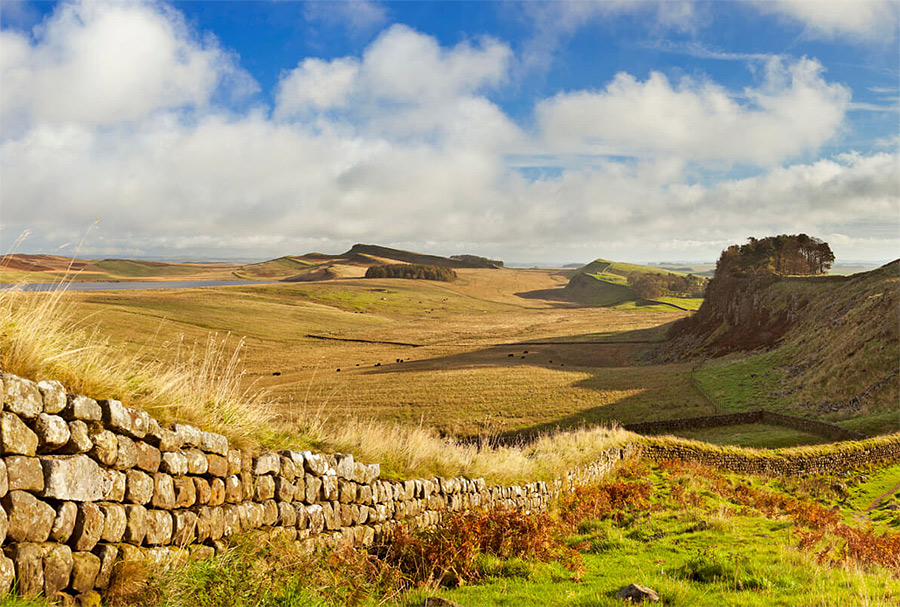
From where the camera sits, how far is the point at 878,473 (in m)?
23.6

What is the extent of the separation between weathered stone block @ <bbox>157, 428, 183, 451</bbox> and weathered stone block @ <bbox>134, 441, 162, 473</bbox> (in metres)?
0.11

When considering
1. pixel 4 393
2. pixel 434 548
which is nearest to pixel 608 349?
pixel 434 548

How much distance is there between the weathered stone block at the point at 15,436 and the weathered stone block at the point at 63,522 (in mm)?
647

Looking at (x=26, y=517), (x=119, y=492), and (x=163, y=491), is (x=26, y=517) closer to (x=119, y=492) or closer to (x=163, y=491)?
(x=119, y=492)

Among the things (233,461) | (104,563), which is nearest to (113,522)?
(104,563)

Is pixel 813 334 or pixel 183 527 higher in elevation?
pixel 813 334

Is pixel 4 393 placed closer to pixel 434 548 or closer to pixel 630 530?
pixel 434 548

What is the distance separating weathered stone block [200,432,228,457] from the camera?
732cm

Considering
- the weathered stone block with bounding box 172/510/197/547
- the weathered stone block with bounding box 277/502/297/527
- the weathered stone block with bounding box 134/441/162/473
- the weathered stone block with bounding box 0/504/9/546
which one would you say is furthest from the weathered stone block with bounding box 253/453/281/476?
the weathered stone block with bounding box 0/504/9/546

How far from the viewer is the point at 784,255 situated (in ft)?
336

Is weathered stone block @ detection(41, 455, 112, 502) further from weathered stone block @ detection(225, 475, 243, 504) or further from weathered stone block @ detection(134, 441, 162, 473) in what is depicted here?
weathered stone block @ detection(225, 475, 243, 504)

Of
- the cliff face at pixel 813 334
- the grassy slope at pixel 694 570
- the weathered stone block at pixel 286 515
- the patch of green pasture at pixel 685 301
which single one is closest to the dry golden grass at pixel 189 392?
the weathered stone block at pixel 286 515

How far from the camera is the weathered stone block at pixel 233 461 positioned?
7716 millimetres

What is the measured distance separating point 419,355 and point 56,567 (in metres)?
74.7
